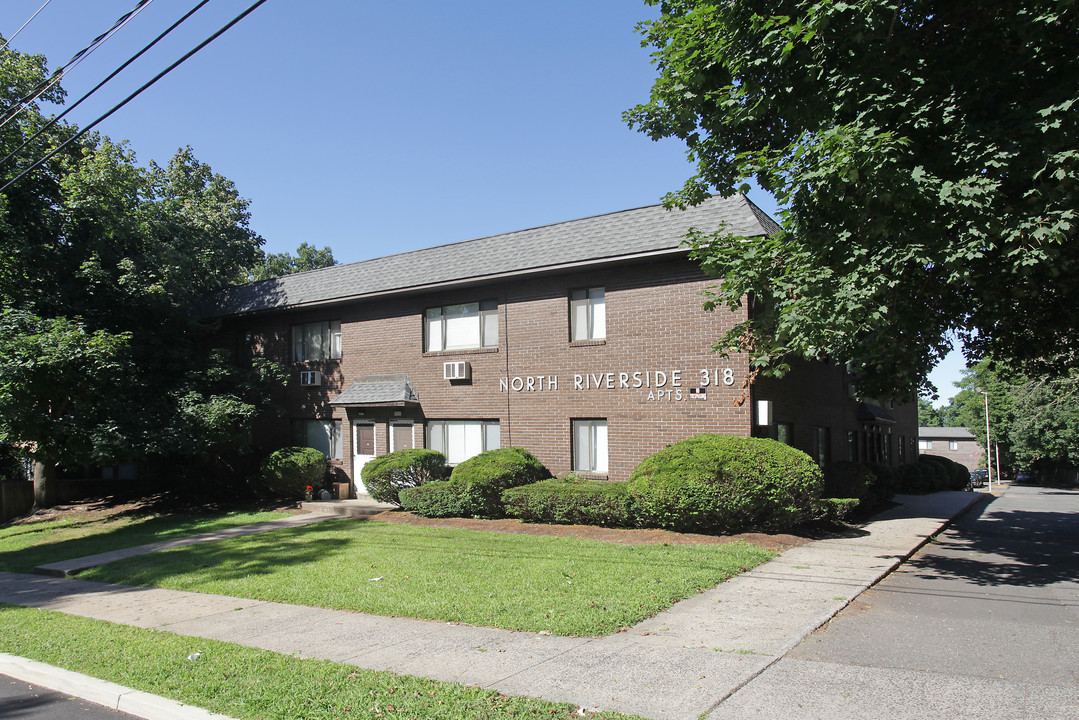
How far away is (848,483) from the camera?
15844mm

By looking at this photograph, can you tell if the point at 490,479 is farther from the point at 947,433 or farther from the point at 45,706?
the point at 947,433

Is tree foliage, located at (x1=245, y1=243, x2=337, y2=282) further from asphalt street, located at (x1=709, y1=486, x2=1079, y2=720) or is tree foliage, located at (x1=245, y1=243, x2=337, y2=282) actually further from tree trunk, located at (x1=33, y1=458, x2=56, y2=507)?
asphalt street, located at (x1=709, y1=486, x2=1079, y2=720)

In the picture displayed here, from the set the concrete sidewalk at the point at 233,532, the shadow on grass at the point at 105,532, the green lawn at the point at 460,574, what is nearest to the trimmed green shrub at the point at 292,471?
the concrete sidewalk at the point at 233,532

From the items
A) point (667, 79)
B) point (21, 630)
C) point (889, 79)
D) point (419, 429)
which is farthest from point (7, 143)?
point (889, 79)

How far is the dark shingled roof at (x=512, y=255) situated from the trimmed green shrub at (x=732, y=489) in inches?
162

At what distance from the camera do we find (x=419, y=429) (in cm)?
1883

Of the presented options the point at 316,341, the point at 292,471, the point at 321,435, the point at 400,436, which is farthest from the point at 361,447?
the point at 316,341

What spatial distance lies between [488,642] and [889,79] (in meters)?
7.88

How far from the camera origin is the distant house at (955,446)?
68938 millimetres

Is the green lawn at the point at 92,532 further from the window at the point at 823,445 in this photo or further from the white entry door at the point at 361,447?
the window at the point at 823,445

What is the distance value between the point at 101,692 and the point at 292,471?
13161 mm

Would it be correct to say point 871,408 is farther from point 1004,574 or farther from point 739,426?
point 1004,574

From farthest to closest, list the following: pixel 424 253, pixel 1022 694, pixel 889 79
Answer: pixel 424 253 → pixel 889 79 → pixel 1022 694

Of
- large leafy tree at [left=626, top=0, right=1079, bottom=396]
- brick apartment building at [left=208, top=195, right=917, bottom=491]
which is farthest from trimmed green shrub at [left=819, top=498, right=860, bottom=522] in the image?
large leafy tree at [left=626, top=0, right=1079, bottom=396]
